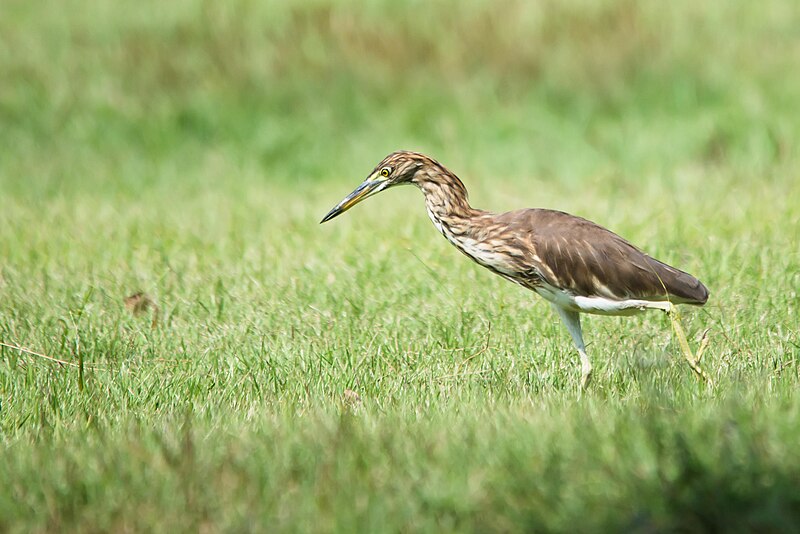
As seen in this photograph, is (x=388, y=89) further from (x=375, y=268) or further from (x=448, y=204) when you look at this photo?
(x=448, y=204)

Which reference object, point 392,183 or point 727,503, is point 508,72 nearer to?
point 392,183

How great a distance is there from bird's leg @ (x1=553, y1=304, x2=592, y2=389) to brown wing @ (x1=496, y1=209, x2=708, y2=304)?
→ 277 mm

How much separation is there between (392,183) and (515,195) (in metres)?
4.27

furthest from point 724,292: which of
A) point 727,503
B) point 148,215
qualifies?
point 148,215

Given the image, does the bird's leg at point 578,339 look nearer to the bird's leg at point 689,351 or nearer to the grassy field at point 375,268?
the grassy field at point 375,268

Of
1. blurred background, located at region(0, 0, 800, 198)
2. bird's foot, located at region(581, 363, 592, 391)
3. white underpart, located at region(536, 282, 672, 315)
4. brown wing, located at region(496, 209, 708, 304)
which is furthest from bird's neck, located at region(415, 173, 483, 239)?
blurred background, located at region(0, 0, 800, 198)

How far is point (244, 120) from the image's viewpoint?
41.0 feet

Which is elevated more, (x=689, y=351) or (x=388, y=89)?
(x=388, y=89)

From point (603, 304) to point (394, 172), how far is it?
1360 millimetres

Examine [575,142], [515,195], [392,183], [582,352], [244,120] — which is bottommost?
[582,352]

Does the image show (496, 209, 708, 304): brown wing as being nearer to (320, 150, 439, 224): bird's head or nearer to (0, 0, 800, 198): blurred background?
(320, 150, 439, 224): bird's head

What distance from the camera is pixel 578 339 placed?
19.0ft

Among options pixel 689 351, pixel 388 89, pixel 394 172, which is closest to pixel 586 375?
pixel 689 351

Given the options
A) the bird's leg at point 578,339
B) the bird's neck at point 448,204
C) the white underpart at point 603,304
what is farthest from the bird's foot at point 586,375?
the bird's neck at point 448,204
